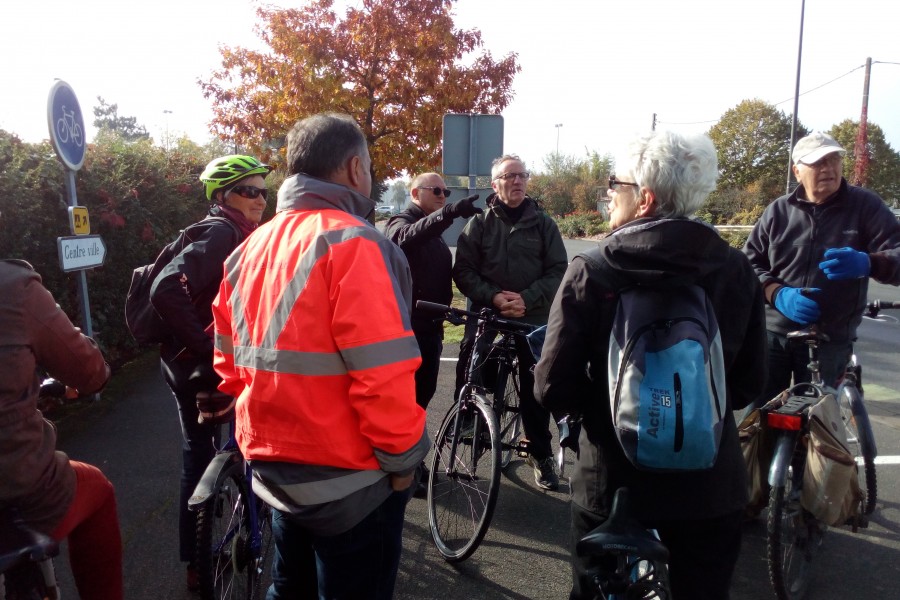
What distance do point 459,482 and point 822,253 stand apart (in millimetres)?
2344

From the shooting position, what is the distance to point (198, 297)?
9.68 ft

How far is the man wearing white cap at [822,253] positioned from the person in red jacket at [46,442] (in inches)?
131

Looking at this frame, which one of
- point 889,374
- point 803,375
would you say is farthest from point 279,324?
point 889,374

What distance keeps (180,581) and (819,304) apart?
3.60 m

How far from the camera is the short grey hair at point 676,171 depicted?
1.90 meters

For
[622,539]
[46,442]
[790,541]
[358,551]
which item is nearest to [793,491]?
[790,541]

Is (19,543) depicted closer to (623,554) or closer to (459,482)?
(623,554)

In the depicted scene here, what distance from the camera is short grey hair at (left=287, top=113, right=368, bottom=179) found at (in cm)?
199

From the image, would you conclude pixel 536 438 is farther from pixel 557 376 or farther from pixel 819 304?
pixel 557 376

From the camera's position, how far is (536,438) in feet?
13.9

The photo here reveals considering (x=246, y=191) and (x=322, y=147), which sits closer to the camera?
(x=322, y=147)

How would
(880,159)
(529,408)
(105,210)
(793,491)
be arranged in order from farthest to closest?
(880,159), (105,210), (529,408), (793,491)

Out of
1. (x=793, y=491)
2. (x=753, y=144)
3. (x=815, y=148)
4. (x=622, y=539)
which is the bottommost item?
(x=793, y=491)

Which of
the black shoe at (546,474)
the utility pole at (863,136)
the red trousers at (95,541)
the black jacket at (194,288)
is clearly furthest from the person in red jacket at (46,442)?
the utility pole at (863,136)
